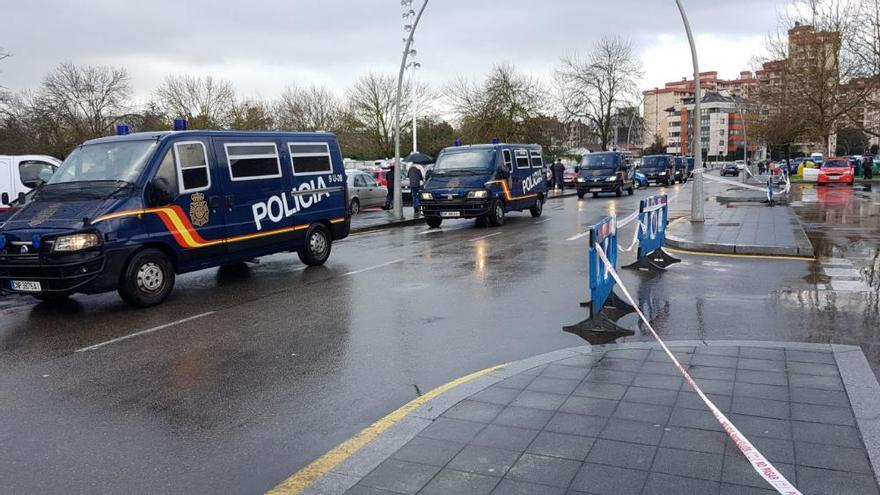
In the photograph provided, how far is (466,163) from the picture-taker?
18891 millimetres

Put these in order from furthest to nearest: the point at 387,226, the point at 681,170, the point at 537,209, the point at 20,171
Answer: the point at 681,170
the point at 537,209
the point at 387,226
the point at 20,171

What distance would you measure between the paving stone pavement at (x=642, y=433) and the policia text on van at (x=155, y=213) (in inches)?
218

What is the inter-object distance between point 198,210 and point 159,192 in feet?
2.86

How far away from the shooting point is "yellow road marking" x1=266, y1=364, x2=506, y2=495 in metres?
3.72

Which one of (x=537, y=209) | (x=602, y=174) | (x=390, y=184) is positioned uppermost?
(x=390, y=184)

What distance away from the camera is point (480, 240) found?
15766 mm

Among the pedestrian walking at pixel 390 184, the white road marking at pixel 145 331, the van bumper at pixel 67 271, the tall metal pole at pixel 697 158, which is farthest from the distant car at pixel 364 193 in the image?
the white road marking at pixel 145 331

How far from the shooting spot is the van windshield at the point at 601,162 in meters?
33.0

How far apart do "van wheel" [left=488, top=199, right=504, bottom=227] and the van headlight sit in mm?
11680

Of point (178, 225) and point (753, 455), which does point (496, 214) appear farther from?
point (753, 455)

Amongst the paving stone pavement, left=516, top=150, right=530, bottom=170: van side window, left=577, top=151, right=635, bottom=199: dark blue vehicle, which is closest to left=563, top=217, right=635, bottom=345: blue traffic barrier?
the paving stone pavement

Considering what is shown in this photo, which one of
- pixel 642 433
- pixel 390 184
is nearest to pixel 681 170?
pixel 390 184

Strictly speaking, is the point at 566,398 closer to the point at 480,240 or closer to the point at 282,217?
the point at 282,217

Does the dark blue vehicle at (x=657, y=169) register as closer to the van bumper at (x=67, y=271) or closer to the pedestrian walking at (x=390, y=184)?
the pedestrian walking at (x=390, y=184)
